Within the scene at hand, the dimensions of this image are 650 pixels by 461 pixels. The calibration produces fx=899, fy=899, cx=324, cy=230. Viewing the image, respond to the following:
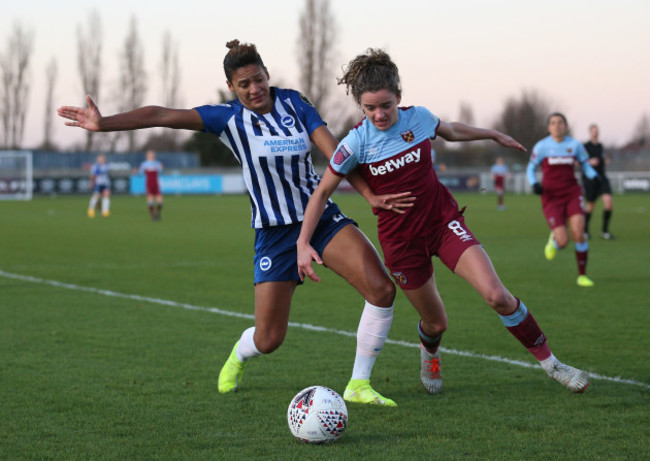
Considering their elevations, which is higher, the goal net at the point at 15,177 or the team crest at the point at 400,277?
the team crest at the point at 400,277

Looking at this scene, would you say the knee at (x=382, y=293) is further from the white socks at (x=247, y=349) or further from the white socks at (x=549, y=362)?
the white socks at (x=549, y=362)

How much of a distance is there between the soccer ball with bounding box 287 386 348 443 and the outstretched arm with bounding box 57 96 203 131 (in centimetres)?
180

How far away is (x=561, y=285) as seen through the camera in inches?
456

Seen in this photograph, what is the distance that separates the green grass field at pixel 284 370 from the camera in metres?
4.72

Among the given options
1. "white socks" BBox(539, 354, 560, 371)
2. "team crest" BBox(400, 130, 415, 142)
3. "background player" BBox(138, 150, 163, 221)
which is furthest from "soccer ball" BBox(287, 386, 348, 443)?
"background player" BBox(138, 150, 163, 221)

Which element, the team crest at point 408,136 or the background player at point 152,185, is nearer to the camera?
the team crest at point 408,136

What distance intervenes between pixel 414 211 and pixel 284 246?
0.86 meters

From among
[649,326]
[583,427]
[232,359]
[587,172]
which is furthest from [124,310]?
[587,172]

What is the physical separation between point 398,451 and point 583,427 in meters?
1.12

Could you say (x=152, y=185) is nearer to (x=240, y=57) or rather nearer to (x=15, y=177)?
(x=240, y=57)

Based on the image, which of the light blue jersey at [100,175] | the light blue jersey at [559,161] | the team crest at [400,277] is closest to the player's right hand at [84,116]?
the team crest at [400,277]

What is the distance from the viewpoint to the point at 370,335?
573cm

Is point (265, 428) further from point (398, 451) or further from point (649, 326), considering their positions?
point (649, 326)

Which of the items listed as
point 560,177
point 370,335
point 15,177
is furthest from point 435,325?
point 15,177
